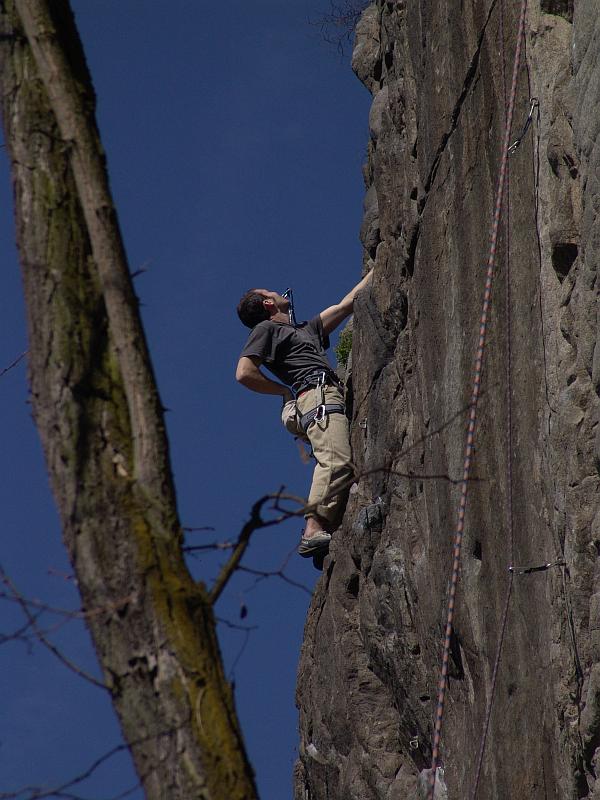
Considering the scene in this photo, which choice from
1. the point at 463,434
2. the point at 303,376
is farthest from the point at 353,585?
the point at 463,434

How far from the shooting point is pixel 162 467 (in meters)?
3.48

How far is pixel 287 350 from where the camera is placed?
10.5 meters

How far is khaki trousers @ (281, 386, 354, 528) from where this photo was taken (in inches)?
401

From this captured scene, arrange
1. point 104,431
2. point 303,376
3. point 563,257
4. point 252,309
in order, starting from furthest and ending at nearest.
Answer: point 252,309 < point 303,376 < point 563,257 < point 104,431

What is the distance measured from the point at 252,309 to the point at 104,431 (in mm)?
7287

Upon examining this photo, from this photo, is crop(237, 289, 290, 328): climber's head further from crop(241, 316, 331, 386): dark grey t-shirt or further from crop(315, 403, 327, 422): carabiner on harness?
crop(315, 403, 327, 422): carabiner on harness

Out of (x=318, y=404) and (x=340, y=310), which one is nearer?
(x=318, y=404)

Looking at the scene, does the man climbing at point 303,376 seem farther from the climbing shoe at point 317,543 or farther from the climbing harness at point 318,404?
the climbing shoe at point 317,543

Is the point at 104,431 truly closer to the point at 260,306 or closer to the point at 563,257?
the point at 563,257

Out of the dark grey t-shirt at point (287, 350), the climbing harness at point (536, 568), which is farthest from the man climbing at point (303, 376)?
the climbing harness at point (536, 568)

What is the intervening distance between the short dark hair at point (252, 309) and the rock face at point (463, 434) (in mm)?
886

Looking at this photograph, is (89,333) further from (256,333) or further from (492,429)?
(256,333)

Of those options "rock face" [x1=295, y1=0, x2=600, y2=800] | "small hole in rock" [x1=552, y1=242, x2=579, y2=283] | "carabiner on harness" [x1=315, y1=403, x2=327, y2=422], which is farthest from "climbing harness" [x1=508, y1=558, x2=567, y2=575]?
"carabiner on harness" [x1=315, y1=403, x2=327, y2=422]

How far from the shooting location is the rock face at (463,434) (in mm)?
6477
